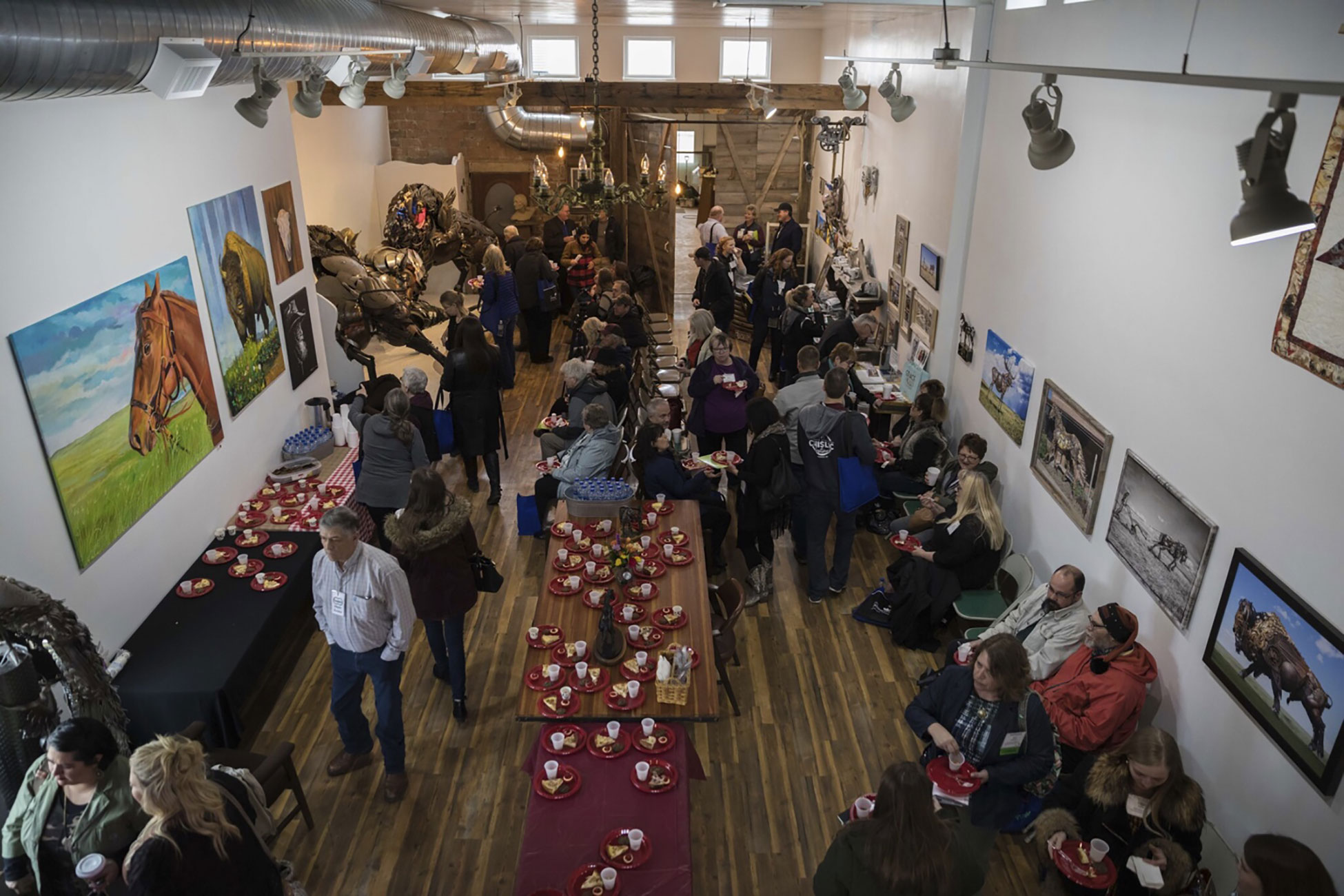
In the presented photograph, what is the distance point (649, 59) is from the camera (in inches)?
574

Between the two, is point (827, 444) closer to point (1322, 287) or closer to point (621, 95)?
point (1322, 287)

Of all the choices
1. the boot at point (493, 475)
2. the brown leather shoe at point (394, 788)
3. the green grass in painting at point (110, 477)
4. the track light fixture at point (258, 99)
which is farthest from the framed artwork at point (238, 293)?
the brown leather shoe at point (394, 788)

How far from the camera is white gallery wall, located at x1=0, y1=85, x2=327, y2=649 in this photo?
4070 millimetres

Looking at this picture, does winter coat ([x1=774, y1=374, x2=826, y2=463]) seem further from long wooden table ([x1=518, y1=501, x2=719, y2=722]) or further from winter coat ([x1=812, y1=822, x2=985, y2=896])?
winter coat ([x1=812, y1=822, x2=985, y2=896])

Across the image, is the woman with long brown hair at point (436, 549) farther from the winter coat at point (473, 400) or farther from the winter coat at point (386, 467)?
the winter coat at point (473, 400)

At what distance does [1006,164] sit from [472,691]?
532 centimetres

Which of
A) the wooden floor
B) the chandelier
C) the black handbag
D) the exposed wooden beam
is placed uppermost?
the exposed wooden beam

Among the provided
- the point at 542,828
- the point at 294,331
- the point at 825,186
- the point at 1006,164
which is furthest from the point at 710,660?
the point at 825,186

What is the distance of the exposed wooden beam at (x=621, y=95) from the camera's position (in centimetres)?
1102

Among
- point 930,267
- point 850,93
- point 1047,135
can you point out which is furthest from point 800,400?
point 1047,135

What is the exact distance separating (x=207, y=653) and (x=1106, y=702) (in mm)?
4716

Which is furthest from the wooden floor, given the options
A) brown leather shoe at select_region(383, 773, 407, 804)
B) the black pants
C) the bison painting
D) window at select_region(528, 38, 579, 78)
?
window at select_region(528, 38, 579, 78)

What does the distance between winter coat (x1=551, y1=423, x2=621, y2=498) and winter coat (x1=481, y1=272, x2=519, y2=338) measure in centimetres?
438

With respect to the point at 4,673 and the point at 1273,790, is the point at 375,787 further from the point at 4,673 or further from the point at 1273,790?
the point at 1273,790
